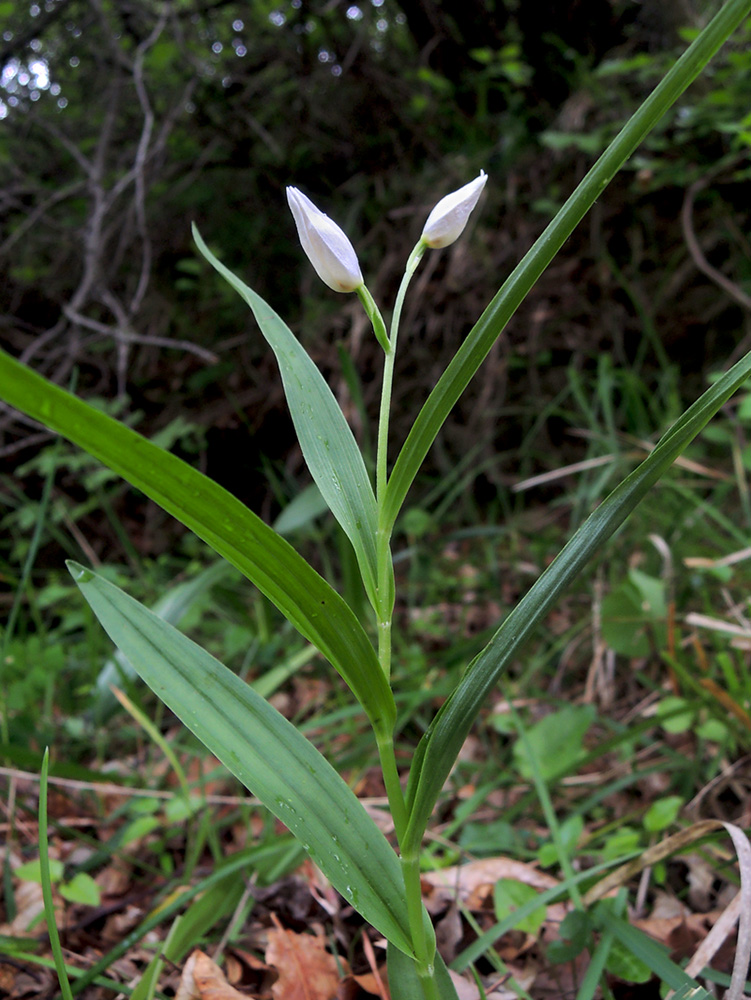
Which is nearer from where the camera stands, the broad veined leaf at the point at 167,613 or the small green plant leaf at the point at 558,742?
the small green plant leaf at the point at 558,742

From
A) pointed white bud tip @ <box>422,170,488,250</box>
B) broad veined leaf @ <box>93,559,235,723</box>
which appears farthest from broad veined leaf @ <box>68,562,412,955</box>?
broad veined leaf @ <box>93,559,235,723</box>

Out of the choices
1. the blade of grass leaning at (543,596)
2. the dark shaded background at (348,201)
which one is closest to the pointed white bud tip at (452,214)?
the blade of grass leaning at (543,596)

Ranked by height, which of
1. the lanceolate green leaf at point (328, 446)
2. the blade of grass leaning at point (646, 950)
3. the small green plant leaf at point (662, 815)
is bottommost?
the small green plant leaf at point (662, 815)

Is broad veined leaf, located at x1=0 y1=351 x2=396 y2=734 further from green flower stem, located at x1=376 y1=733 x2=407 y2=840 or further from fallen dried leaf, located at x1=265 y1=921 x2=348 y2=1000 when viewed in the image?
fallen dried leaf, located at x1=265 y1=921 x2=348 y2=1000

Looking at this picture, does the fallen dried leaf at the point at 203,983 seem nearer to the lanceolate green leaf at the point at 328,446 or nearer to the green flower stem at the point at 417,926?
the green flower stem at the point at 417,926

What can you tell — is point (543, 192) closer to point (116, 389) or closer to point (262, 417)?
point (262, 417)

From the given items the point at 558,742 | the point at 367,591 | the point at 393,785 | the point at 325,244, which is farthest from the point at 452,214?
the point at 558,742
